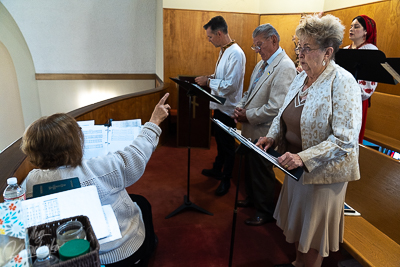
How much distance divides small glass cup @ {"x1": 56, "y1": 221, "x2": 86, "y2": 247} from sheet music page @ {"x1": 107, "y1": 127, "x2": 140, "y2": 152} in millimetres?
977

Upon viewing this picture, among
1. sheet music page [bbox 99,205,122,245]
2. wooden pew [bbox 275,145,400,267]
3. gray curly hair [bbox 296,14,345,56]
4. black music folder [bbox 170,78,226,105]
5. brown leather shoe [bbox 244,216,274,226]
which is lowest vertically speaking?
brown leather shoe [bbox 244,216,274,226]

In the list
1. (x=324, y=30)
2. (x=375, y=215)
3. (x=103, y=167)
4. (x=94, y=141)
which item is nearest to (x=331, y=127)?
(x=324, y=30)

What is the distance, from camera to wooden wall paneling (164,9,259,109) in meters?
4.27

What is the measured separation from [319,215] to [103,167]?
1129 millimetres

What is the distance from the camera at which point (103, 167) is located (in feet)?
3.86

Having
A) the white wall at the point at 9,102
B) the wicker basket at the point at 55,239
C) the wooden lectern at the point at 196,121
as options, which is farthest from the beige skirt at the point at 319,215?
the white wall at the point at 9,102

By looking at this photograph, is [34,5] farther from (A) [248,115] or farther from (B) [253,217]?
(B) [253,217]

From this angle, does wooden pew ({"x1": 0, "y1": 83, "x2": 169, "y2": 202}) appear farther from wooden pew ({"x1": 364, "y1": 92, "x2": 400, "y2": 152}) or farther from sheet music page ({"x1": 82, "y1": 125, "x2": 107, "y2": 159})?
wooden pew ({"x1": 364, "y1": 92, "x2": 400, "y2": 152})

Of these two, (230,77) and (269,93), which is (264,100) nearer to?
(269,93)

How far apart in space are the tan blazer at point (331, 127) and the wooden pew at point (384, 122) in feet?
6.64

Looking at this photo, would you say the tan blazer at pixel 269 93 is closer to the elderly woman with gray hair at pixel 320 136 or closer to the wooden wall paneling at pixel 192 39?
the elderly woman with gray hair at pixel 320 136

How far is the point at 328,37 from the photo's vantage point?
133 centimetres

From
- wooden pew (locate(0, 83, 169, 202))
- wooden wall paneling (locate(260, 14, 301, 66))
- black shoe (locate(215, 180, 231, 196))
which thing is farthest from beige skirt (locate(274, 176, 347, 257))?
wooden wall paneling (locate(260, 14, 301, 66))

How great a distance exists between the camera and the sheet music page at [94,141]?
161cm
